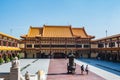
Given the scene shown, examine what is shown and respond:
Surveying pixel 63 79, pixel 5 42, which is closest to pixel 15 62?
pixel 63 79

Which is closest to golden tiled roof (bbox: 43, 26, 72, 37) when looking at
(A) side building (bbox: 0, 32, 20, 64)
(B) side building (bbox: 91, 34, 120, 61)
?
(B) side building (bbox: 91, 34, 120, 61)

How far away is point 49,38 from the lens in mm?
58781

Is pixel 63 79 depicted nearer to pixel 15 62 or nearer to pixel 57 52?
pixel 15 62

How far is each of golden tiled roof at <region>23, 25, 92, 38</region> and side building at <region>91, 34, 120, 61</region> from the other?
14.5 feet

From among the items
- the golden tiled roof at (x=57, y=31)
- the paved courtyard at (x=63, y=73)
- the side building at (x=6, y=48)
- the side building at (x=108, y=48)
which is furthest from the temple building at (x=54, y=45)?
the paved courtyard at (x=63, y=73)

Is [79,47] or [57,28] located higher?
[57,28]

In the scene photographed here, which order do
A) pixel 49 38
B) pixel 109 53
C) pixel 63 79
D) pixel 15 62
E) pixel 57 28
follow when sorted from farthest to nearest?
pixel 57 28 < pixel 49 38 < pixel 109 53 < pixel 63 79 < pixel 15 62

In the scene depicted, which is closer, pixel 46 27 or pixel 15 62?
pixel 15 62

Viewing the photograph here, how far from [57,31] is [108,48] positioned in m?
20.4

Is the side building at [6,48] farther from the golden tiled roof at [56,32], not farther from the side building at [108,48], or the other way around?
the side building at [108,48]

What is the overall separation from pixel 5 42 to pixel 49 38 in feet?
51.4

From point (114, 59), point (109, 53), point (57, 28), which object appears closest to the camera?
point (114, 59)

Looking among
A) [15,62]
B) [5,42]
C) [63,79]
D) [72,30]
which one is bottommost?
[63,79]

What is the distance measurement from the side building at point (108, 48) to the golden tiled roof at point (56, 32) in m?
4.42
